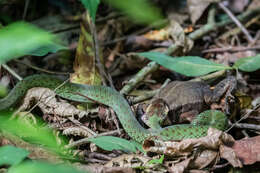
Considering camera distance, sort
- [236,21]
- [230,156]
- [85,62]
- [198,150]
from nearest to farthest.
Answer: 1. [230,156]
2. [198,150]
3. [85,62]
4. [236,21]

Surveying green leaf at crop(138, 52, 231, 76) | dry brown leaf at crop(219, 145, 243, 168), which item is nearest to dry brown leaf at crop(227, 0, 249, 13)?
green leaf at crop(138, 52, 231, 76)

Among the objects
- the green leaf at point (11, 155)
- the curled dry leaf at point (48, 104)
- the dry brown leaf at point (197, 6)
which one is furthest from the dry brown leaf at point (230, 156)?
the dry brown leaf at point (197, 6)

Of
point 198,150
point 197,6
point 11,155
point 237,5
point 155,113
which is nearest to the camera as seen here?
point 11,155

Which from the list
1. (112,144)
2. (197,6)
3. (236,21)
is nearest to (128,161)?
(112,144)

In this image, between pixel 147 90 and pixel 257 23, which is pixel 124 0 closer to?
pixel 147 90

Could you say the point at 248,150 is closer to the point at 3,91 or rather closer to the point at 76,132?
the point at 76,132

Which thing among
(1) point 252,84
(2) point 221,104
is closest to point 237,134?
(2) point 221,104

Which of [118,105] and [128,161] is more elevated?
[118,105]
